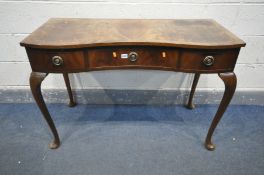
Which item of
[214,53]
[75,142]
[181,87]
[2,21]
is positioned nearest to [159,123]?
[181,87]

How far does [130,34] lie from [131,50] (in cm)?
9

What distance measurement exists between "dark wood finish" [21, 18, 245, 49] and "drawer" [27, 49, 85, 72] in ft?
0.15

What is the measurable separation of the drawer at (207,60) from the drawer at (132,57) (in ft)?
0.15

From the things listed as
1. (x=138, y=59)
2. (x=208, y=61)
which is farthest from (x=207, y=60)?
(x=138, y=59)

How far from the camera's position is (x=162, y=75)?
1.65m

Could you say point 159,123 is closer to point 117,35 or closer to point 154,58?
point 154,58

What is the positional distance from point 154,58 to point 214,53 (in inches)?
10.7

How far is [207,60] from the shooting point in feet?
3.30

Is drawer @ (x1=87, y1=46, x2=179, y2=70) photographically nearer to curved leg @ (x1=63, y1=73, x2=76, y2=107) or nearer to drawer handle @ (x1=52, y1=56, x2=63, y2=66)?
drawer handle @ (x1=52, y1=56, x2=63, y2=66)

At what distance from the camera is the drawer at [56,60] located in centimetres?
99

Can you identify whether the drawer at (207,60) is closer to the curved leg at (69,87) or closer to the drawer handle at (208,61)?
the drawer handle at (208,61)

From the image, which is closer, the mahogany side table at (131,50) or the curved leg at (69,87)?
the mahogany side table at (131,50)

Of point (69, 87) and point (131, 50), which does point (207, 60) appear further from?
point (69, 87)

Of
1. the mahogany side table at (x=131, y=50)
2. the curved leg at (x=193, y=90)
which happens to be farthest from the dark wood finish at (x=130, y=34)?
the curved leg at (x=193, y=90)
